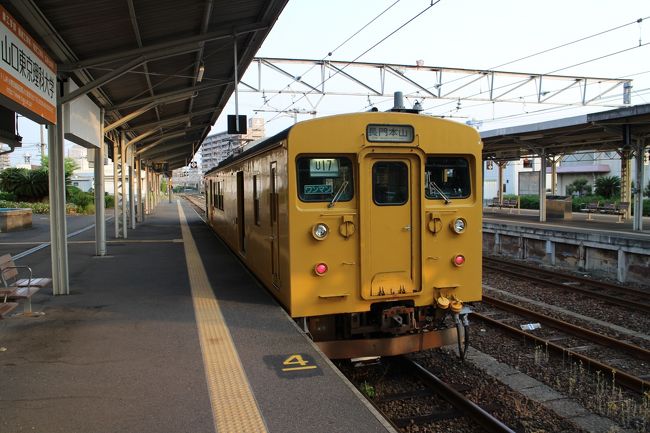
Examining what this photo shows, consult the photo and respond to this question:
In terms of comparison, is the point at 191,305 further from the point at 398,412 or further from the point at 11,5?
the point at 11,5

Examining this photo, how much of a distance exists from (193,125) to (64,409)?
53.9 ft

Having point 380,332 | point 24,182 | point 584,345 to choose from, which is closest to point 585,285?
point 584,345

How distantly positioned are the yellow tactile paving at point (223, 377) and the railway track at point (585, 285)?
7.35 metres

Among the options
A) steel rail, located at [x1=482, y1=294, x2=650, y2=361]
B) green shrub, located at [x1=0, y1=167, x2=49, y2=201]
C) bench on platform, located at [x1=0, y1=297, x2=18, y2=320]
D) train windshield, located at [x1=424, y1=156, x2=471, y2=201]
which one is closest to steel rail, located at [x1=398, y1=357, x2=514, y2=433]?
train windshield, located at [x1=424, y1=156, x2=471, y2=201]

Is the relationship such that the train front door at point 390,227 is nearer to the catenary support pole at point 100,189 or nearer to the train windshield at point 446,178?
the train windshield at point 446,178

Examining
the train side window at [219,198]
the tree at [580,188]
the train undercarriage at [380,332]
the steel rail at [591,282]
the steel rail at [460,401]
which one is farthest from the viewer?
the tree at [580,188]

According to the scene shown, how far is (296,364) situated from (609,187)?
Result: 128ft

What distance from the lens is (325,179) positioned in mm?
5527

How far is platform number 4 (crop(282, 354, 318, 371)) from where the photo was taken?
4527mm

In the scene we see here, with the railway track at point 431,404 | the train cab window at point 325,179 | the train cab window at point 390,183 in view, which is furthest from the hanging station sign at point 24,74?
the railway track at point 431,404

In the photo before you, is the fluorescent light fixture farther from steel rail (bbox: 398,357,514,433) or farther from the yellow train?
steel rail (bbox: 398,357,514,433)

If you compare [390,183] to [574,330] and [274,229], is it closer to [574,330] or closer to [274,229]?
[274,229]

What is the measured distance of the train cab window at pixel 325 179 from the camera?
5453mm

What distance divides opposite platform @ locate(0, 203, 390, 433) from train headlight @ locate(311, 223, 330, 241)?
3.49 feet
